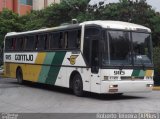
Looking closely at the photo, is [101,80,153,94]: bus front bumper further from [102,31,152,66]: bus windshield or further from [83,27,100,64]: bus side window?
[83,27,100,64]: bus side window

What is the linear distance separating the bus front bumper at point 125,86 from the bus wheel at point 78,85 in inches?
74.1

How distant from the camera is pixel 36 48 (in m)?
24.7

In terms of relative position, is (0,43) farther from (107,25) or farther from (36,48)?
(107,25)

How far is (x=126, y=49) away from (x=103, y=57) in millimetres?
1079

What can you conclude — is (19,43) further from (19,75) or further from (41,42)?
(41,42)

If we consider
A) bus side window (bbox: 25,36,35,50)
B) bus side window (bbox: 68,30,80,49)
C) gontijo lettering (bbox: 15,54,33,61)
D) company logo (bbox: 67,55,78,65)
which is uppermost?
bus side window (bbox: 68,30,80,49)

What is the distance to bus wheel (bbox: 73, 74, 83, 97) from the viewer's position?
65.0 feet

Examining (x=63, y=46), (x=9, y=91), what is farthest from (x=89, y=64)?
(x=9, y=91)

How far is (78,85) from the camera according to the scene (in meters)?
20.0

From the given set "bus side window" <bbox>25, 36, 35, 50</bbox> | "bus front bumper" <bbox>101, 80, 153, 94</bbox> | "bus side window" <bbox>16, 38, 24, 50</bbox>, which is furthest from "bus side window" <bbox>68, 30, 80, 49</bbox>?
"bus side window" <bbox>16, 38, 24, 50</bbox>

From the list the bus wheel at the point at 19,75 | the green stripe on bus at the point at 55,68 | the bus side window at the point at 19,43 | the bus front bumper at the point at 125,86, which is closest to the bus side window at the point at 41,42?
the green stripe on bus at the point at 55,68

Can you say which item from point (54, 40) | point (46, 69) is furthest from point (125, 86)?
point (46, 69)

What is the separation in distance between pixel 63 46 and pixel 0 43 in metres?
28.3

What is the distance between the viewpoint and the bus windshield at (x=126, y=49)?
1823 cm
